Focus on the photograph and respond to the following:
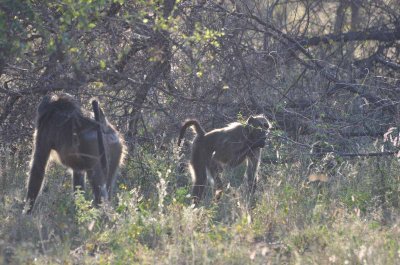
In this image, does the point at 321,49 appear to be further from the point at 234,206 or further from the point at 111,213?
the point at 111,213

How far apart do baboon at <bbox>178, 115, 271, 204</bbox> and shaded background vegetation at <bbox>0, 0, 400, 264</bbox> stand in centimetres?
20

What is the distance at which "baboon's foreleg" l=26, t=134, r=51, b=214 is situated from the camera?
7625 mm

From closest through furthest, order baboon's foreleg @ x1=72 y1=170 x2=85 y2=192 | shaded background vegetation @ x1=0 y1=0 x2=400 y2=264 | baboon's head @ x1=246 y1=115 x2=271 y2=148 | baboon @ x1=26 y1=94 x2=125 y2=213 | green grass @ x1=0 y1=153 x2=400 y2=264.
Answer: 1. green grass @ x1=0 y1=153 x2=400 y2=264
2. shaded background vegetation @ x1=0 y1=0 x2=400 y2=264
3. baboon @ x1=26 y1=94 x2=125 y2=213
4. baboon's foreleg @ x1=72 y1=170 x2=85 y2=192
5. baboon's head @ x1=246 y1=115 x2=271 y2=148

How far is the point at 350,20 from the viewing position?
43.5 feet

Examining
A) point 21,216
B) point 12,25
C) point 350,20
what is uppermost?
point 350,20

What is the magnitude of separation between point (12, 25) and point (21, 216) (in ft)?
5.60

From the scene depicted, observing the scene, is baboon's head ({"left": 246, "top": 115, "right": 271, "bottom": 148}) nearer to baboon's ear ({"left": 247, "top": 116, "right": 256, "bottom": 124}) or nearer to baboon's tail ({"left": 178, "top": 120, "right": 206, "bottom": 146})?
baboon's ear ({"left": 247, "top": 116, "right": 256, "bottom": 124})

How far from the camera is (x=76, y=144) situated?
7449 mm

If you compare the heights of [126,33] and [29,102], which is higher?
[126,33]

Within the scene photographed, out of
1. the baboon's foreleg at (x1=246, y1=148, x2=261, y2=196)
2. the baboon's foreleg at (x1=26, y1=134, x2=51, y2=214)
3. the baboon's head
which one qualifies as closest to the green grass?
the baboon's foreleg at (x1=26, y1=134, x2=51, y2=214)

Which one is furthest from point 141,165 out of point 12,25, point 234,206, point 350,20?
point 350,20

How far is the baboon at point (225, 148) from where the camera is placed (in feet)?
30.0

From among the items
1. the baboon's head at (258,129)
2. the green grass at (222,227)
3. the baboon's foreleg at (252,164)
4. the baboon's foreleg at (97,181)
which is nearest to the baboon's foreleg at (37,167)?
the green grass at (222,227)

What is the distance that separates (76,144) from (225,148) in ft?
Result: 7.97
